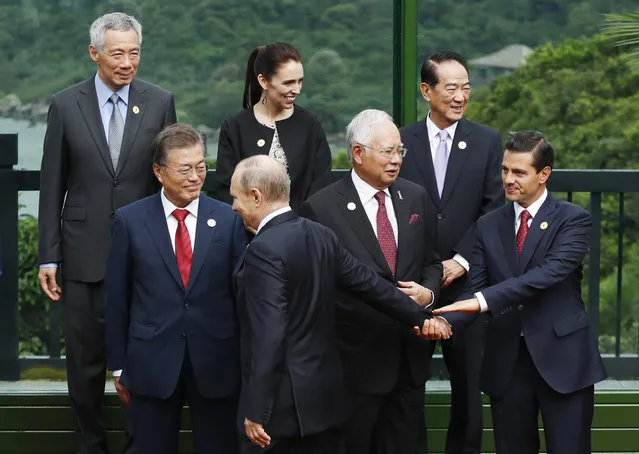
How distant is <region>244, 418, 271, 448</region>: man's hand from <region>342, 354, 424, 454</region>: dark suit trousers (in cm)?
66

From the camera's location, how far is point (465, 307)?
215 inches

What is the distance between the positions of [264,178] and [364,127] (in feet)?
2.16

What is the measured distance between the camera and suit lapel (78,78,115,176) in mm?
5930

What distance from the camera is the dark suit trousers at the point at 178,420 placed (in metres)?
5.43

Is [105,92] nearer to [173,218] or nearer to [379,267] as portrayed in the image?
[173,218]

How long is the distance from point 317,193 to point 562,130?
186 centimetres

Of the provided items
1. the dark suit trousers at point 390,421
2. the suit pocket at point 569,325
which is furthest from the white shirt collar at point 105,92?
the suit pocket at point 569,325

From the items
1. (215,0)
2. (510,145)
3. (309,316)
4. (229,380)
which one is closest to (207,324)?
(229,380)

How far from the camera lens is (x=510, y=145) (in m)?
5.36

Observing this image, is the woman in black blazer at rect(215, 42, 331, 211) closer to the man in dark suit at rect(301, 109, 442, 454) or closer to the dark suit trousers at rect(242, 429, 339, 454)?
the man in dark suit at rect(301, 109, 442, 454)

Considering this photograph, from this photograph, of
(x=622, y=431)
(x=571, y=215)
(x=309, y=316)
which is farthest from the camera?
(x=622, y=431)

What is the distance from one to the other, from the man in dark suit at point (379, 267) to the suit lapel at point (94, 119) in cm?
89

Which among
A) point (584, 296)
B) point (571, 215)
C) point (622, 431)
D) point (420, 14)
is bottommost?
point (622, 431)

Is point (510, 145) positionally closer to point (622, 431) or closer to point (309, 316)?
point (309, 316)
